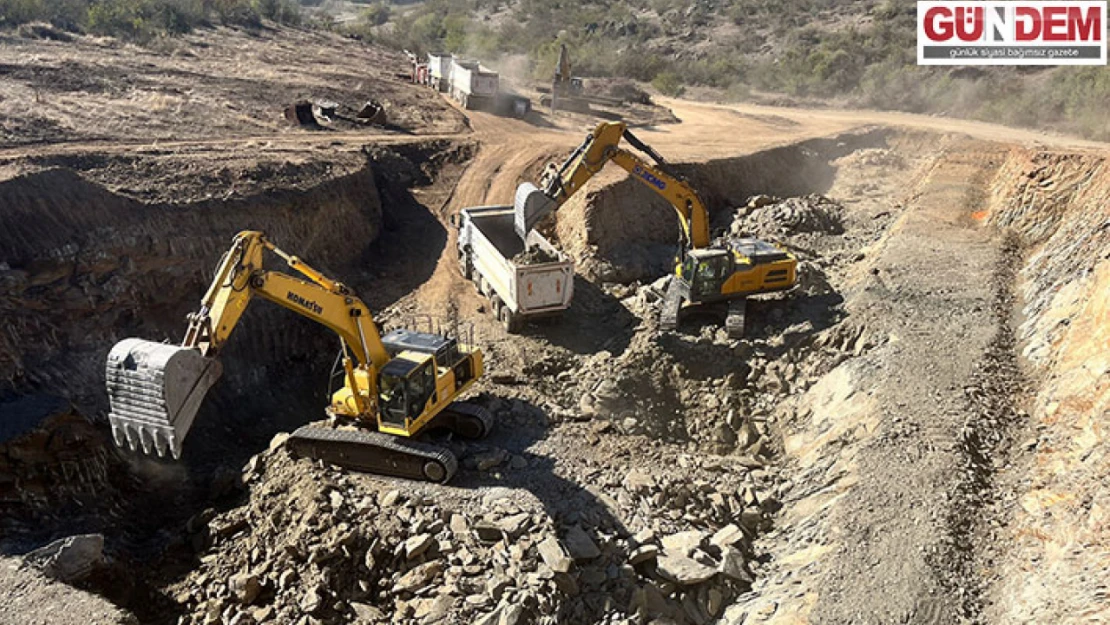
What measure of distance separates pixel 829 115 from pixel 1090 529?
96.3 ft

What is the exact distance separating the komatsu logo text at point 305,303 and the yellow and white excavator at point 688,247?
7594mm

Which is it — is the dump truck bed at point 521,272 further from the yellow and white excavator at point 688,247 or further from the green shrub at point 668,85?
the green shrub at point 668,85

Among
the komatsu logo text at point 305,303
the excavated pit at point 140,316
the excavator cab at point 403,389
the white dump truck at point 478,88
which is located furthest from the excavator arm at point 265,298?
the white dump truck at point 478,88

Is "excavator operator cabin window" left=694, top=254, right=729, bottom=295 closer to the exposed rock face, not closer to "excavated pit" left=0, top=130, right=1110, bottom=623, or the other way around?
"excavated pit" left=0, top=130, right=1110, bottom=623

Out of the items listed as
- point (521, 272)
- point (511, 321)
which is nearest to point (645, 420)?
point (521, 272)

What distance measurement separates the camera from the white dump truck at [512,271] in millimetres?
17000

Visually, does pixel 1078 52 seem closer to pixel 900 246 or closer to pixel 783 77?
pixel 783 77

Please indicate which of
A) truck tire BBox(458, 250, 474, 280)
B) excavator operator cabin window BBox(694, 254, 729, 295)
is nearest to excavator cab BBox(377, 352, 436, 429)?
excavator operator cabin window BBox(694, 254, 729, 295)

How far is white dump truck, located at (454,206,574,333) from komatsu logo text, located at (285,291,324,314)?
5.91 m

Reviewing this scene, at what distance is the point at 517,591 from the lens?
10.0 m

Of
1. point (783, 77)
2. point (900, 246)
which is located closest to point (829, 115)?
point (783, 77)

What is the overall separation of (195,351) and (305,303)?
2.05 m

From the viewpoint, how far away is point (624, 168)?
57.8 feet

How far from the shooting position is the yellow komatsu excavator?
29.6 feet
